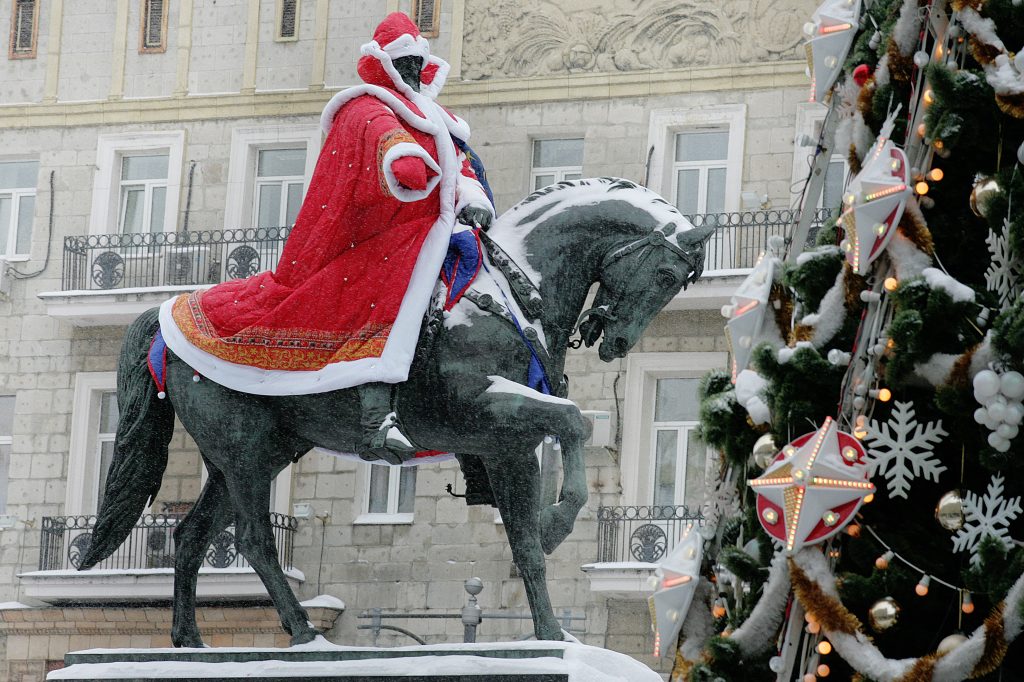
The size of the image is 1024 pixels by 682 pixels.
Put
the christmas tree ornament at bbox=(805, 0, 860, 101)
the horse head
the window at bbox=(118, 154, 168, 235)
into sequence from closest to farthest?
the christmas tree ornament at bbox=(805, 0, 860, 101) → the horse head → the window at bbox=(118, 154, 168, 235)

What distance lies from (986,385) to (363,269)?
12.1 ft

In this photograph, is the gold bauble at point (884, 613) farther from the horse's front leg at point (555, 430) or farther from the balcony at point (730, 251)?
the balcony at point (730, 251)

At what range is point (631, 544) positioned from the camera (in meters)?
19.7

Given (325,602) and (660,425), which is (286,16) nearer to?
(660,425)

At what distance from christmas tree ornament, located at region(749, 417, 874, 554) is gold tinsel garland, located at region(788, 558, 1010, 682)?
10cm

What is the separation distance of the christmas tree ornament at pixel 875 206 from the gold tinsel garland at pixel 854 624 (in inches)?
32.8

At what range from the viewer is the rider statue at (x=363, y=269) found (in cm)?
838

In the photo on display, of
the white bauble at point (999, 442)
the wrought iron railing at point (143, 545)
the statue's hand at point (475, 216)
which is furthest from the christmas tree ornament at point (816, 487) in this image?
the wrought iron railing at point (143, 545)

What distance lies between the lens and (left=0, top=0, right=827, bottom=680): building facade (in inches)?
796

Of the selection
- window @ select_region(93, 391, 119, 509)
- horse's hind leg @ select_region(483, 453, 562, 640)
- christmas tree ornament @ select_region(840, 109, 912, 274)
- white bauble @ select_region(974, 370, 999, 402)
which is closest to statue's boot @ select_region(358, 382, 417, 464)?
horse's hind leg @ select_region(483, 453, 562, 640)

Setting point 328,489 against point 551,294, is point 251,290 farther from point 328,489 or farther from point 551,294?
point 328,489

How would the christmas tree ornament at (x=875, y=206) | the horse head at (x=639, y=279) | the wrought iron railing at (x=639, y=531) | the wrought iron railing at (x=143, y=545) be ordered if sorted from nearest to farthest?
the christmas tree ornament at (x=875, y=206)
the horse head at (x=639, y=279)
the wrought iron railing at (x=639, y=531)
the wrought iron railing at (x=143, y=545)

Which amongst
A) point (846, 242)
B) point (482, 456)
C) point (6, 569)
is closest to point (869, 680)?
point (846, 242)

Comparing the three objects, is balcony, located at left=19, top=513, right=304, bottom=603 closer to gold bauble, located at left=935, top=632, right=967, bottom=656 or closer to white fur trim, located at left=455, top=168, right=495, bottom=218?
white fur trim, located at left=455, top=168, right=495, bottom=218
